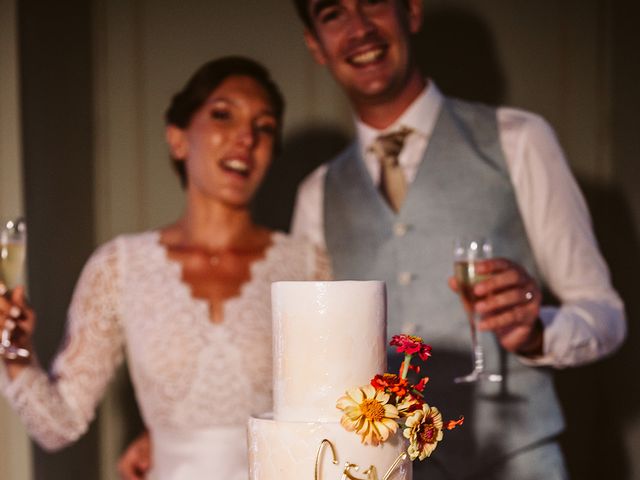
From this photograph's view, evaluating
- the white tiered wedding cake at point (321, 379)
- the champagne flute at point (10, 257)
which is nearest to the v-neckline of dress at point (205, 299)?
the champagne flute at point (10, 257)

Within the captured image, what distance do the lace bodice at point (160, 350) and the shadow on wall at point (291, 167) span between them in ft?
1.87

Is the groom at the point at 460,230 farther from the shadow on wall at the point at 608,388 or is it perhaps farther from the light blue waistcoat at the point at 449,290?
the shadow on wall at the point at 608,388

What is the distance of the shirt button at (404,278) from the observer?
7.11 ft

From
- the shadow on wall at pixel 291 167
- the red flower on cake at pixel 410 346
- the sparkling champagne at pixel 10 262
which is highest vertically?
the shadow on wall at pixel 291 167

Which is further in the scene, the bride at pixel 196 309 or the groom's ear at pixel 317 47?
the groom's ear at pixel 317 47

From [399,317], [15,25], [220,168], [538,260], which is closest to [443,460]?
[399,317]

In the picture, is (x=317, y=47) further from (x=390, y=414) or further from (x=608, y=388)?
(x=390, y=414)

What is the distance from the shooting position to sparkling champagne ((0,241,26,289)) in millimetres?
1740

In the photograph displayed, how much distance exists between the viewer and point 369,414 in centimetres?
103

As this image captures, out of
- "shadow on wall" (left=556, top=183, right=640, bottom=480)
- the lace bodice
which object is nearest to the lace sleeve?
the lace bodice

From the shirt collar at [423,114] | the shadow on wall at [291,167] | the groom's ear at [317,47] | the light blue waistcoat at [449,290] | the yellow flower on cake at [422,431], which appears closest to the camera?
the yellow flower on cake at [422,431]

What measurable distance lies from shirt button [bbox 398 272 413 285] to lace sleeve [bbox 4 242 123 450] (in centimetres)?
65

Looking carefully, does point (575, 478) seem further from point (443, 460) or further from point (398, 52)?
point (398, 52)

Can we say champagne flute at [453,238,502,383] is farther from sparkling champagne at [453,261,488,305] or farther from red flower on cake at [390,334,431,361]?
red flower on cake at [390,334,431,361]
